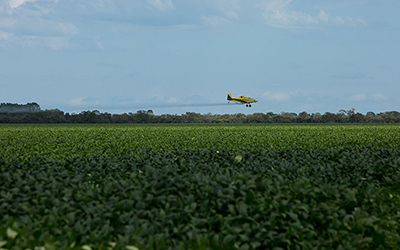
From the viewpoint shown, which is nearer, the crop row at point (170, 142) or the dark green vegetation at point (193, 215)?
the dark green vegetation at point (193, 215)

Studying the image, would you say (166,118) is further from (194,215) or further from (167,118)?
(194,215)

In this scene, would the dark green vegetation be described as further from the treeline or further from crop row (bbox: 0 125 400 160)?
the treeline

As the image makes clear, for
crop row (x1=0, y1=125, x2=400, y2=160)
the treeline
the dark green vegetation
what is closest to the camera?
the dark green vegetation

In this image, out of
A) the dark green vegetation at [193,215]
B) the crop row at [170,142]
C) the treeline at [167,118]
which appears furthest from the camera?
the treeline at [167,118]

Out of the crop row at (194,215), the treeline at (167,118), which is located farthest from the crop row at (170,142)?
the treeline at (167,118)

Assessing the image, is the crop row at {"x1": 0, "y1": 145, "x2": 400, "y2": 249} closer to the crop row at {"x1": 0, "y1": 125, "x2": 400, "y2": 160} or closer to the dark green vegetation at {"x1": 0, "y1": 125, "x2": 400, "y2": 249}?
the dark green vegetation at {"x1": 0, "y1": 125, "x2": 400, "y2": 249}

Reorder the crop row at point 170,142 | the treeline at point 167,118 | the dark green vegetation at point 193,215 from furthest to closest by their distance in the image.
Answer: the treeline at point 167,118, the crop row at point 170,142, the dark green vegetation at point 193,215

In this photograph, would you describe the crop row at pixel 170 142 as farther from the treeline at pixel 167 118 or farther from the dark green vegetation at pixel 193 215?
the treeline at pixel 167 118

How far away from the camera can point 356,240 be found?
618 centimetres

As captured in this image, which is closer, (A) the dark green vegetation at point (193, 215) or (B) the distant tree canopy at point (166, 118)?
Result: (A) the dark green vegetation at point (193, 215)

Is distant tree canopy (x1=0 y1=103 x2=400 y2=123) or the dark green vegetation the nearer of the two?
the dark green vegetation

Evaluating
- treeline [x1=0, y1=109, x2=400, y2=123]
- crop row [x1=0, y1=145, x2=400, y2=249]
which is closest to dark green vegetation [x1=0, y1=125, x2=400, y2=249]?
crop row [x1=0, y1=145, x2=400, y2=249]

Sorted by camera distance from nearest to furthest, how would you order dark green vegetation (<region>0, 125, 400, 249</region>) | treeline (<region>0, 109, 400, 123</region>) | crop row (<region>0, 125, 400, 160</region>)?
dark green vegetation (<region>0, 125, 400, 249</region>) → crop row (<region>0, 125, 400, 160</region>) → treeline (<region>0, 109, 400, 123</region>)

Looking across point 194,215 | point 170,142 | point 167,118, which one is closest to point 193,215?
point 194,215
